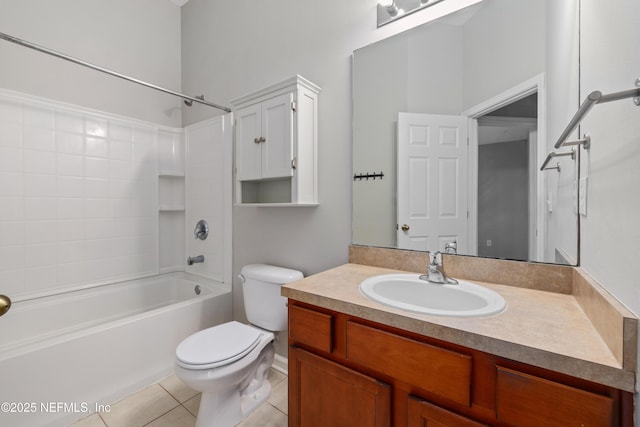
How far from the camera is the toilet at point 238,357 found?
4.01 feet

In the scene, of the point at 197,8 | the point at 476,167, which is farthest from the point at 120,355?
the point at 197,8

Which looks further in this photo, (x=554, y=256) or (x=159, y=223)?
(x=159, y=223)

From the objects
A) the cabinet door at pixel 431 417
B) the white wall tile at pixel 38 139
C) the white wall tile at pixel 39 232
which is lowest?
the cabinet door at pixel 431 417

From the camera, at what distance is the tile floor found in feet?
4.52

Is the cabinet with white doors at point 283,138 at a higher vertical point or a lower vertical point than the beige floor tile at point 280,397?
higher

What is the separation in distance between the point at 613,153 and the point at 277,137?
4.51ft

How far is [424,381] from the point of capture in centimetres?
75

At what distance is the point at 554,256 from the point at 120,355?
223cm

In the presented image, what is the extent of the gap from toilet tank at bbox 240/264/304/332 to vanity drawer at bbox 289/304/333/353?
1.78 ft

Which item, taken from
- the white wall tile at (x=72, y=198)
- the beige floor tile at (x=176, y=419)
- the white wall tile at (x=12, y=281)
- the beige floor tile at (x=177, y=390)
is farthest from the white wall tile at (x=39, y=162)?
the beige floor tile at (x=176, y=419)

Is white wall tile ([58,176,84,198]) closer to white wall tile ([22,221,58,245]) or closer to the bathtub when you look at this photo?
white wall tile ([22,221,58,245])

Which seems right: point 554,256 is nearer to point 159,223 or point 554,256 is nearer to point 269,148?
point 269,148

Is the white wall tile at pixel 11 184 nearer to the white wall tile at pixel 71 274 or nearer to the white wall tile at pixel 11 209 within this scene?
the white wall tile at pixel 11 209

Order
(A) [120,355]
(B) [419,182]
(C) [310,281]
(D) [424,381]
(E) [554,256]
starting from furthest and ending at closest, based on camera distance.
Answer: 1. (A) [120,355]
2. (B) [419,182]
3. (C) [310,281]
4. (E) [554,256]
5. (D) [424,381]
